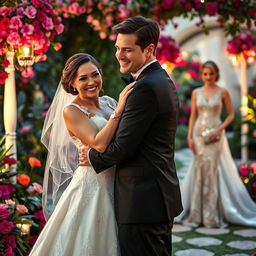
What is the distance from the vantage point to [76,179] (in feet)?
10.6

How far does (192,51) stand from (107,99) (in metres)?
16.7

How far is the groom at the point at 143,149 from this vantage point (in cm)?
272

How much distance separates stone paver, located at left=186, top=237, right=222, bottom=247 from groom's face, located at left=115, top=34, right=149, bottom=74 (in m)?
2.73

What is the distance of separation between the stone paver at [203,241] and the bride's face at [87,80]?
97.3 inches

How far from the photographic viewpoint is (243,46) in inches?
292

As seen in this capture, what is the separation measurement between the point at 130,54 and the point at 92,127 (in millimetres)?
571

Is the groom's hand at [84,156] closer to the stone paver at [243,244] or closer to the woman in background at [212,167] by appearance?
the stone paver at [243,244]

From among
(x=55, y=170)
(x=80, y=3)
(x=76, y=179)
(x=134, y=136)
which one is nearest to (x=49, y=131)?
(x=55, y=170)

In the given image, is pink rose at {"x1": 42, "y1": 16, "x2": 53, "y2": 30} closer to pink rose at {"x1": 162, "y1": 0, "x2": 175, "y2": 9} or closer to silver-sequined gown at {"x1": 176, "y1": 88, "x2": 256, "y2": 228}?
pink rose at {"x1": 162, "y1": 0, "x2": 175, "y2": 9}

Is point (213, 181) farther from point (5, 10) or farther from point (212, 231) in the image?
point (5, 10)

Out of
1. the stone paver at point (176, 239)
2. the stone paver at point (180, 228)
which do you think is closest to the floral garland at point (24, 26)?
the stone paver at point (176, 239)

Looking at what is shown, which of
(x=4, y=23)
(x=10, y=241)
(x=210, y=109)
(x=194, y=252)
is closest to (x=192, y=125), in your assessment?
(x=210, y=109)

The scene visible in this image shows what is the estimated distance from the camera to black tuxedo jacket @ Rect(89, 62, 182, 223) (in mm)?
2717

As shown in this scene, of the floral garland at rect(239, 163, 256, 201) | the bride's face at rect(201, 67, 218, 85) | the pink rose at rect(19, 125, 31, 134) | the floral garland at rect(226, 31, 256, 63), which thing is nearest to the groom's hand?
the bride's face at rect(201, 67, 218, 85)
